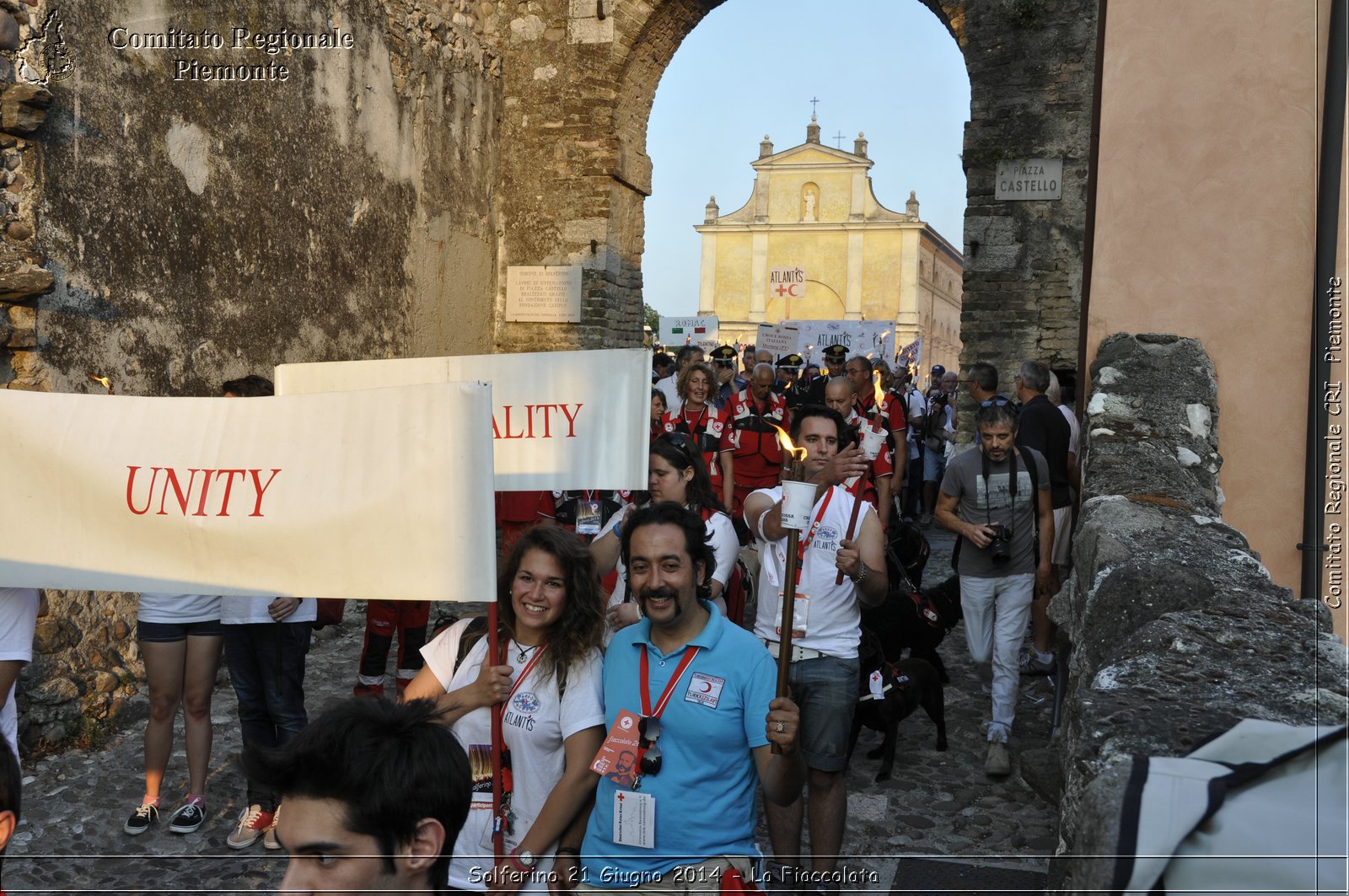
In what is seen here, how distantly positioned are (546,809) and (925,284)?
60.3 metres

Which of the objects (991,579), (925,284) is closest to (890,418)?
(991,579)

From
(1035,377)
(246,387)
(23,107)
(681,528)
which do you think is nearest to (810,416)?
(681,528)

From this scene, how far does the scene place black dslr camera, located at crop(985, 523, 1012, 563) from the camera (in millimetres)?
5512

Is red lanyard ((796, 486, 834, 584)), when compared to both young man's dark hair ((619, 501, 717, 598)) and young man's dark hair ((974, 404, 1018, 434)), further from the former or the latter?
young man's dark hair ((974, 404, 1018, 434))

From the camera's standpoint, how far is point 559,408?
443 centimetres

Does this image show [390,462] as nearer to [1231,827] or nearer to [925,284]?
[1231,827]

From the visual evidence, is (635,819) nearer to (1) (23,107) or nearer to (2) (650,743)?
(2) (650,743)

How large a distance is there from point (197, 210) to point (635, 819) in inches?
205

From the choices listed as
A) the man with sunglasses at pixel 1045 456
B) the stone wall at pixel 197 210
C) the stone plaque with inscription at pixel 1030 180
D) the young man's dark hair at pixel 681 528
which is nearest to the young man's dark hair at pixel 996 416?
the man with sunglasses at pixel 1045 456

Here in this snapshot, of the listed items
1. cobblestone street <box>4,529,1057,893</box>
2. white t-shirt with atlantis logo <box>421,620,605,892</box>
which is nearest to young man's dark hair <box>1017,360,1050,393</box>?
cobblestone street <box>4,529,1057,893</box>

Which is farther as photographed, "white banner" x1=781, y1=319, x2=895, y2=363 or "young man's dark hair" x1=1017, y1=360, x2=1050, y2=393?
"white banner" x1=781, y1=319, x2=895, y2=363

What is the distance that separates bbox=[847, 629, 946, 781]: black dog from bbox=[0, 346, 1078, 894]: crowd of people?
12.2 inches

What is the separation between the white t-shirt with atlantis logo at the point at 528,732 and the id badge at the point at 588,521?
174 centimetres

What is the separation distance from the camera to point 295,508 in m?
3.22
